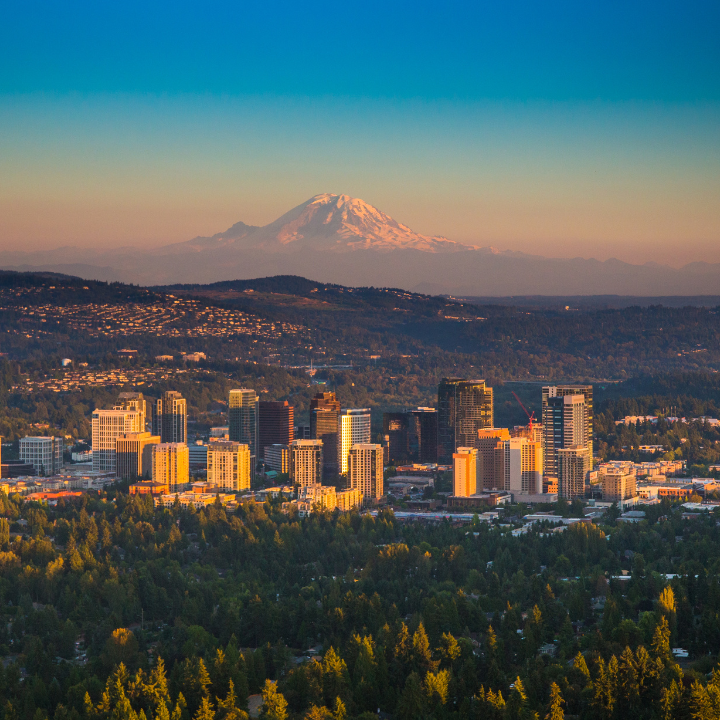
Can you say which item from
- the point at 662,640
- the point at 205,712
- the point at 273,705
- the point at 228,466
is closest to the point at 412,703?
the point at 273,705

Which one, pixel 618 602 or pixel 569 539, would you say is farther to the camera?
pixel 569 539

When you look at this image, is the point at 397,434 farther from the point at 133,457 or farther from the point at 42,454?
the point at 42,454

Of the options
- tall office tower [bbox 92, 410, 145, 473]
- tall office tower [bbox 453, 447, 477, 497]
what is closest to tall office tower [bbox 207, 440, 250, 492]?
tall office tower [bbox 92, 410, 145, 473]

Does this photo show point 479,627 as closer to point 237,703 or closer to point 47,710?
point 237,703

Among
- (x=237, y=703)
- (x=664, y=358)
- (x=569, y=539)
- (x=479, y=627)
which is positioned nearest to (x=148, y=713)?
(x=237, y=703)

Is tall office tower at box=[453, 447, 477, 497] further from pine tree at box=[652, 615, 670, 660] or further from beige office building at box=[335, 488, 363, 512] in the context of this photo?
pine tree at box=[652, 615, 670, 660]

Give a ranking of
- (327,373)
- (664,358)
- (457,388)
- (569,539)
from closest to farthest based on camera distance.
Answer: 1. (569,539)
2. (457,388)
3. (327,373)
4. (664,358)

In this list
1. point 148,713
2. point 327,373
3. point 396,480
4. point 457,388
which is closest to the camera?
point 148,713

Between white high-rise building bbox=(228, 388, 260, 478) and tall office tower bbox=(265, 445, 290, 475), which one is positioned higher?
white high-rise building bbox=(228, 388, 260, 478)
